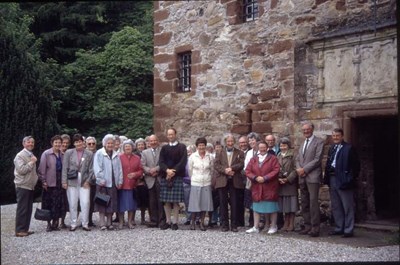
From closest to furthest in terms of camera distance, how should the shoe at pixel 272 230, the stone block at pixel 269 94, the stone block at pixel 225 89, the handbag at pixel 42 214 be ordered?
1. the handbag at pixel 42 214
2. the shoe at pixel 272 230
3. the stone block at pixel 269 94
4. the stone block at pixel 225 89

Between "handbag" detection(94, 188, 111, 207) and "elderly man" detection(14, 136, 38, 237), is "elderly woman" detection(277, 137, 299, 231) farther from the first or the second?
"elderly man" detection(14, 136, 38, 237)

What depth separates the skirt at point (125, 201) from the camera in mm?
7582

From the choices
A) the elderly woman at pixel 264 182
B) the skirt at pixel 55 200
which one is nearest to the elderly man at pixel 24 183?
the skirt at pixel 55 200

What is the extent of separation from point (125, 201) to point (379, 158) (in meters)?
2.76

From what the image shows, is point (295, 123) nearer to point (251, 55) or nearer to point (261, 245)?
point (251, 55)

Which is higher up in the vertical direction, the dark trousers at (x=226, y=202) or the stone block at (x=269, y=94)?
the stone block at (x=269, y=94)

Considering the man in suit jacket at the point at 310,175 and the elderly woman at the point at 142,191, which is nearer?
the man in suit jacket at the point at 310,175

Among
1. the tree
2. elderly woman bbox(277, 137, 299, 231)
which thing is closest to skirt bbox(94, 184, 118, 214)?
the tree

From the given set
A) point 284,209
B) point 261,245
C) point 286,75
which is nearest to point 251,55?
point 286,75

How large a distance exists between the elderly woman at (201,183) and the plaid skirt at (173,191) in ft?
0.40

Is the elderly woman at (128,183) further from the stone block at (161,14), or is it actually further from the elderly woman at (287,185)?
the stone block at (161,14)

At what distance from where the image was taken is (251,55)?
8.49 m

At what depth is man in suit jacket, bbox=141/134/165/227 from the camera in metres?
7.73

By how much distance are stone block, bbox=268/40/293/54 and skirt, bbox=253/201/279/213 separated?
189 centimetres
